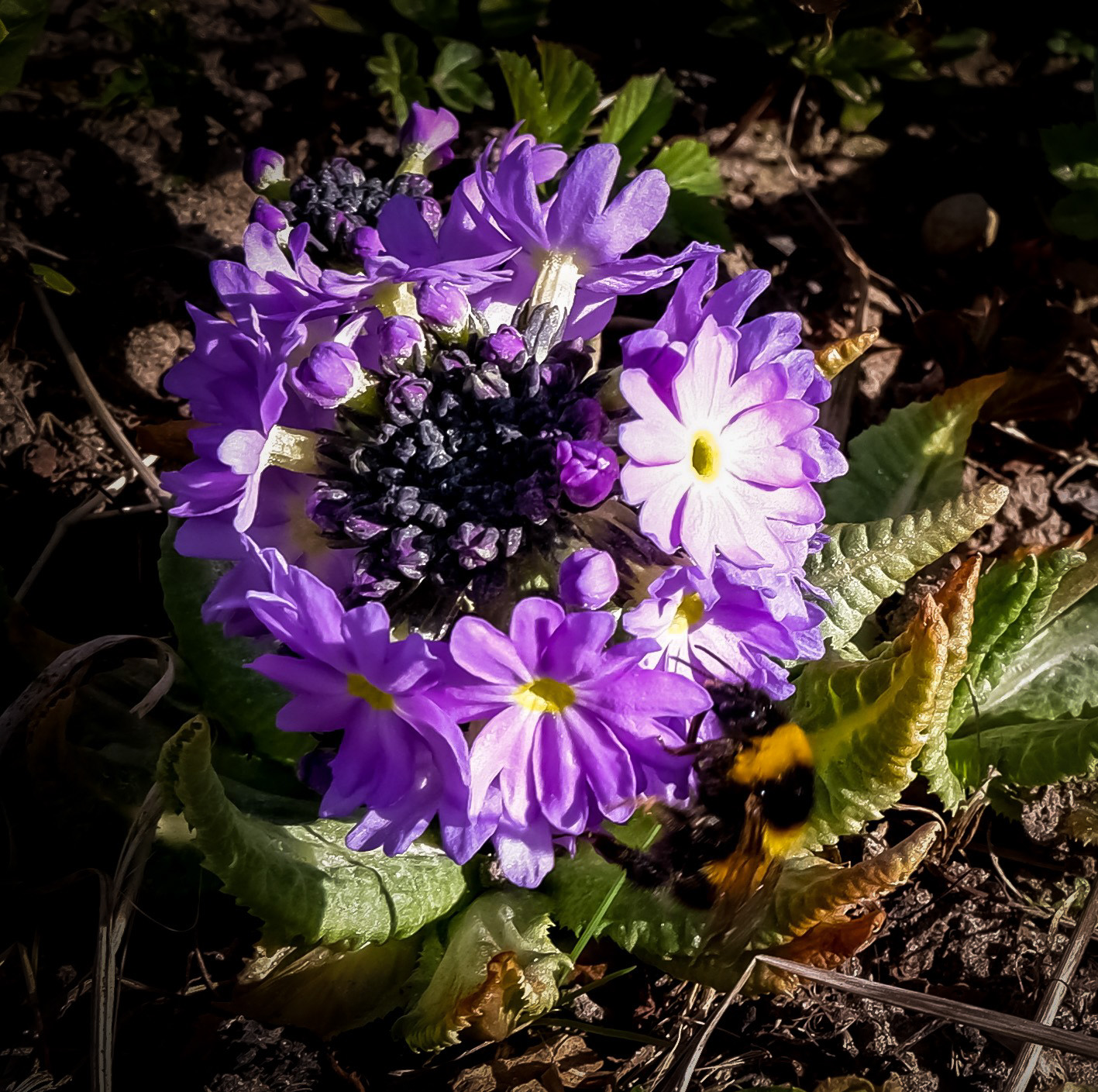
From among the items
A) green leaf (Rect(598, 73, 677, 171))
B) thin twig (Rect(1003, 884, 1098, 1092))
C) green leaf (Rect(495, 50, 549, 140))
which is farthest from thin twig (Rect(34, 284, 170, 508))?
thin twig (Rect(1003, 884, 1098, 1092))

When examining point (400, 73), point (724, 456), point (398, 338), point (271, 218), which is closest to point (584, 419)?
point (724, 456)

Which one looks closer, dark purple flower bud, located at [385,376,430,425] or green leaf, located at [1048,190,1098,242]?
dark purple flower bud, located at [385,376,430,425]

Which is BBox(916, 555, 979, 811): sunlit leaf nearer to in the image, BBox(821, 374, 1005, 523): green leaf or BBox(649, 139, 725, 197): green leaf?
BBox(821, 374, 1005, 523): green leaf

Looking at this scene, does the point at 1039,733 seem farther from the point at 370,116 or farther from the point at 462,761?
the point at 370,116

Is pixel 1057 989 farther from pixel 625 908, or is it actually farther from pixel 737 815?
pixel 625 908

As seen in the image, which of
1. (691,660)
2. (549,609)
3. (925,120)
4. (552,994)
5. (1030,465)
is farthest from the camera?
(925,120)

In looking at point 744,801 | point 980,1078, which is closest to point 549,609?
point 744,801

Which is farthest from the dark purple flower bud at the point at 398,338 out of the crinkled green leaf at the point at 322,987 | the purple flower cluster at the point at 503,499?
the crinkled green leaf at the point at 322,987
